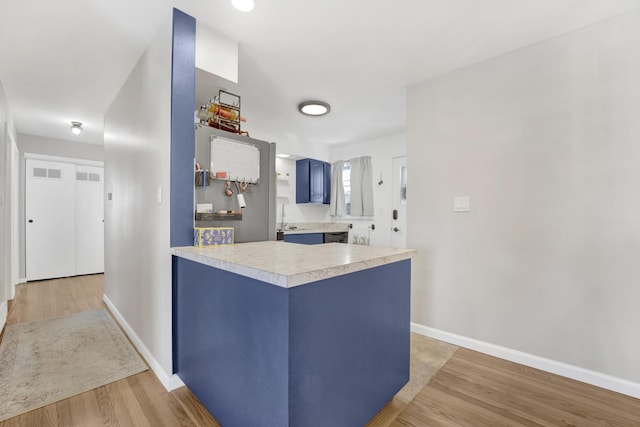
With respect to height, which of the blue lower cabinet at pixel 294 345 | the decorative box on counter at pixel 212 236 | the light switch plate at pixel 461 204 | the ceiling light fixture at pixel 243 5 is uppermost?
the ceiling light fixture at pixel 243 5

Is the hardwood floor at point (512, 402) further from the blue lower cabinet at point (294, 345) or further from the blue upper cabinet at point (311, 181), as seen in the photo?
the blue upper cabinet at point (311, 181)

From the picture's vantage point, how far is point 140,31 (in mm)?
2014

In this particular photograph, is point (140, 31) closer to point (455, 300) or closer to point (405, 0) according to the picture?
point (405, 0)

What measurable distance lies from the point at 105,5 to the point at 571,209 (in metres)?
3.34

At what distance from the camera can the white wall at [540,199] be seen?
1.84 metres

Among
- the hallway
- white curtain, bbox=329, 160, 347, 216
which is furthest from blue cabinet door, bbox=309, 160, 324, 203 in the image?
the hallway

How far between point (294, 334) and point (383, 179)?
3968 millimetres

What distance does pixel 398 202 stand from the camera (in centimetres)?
451

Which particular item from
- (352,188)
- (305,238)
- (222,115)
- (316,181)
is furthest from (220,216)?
(352,188)

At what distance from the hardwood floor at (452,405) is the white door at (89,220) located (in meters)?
4.28

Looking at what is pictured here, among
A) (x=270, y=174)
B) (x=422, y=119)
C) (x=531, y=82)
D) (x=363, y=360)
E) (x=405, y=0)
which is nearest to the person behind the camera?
(x=363, y=360)

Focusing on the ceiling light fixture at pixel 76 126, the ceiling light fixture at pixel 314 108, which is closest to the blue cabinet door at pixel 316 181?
the ceiling light fixture at pixel 314 108

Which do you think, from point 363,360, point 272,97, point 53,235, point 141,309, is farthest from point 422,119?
point 53,235

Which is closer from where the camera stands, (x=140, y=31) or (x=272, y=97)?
(x=140, y=31)
